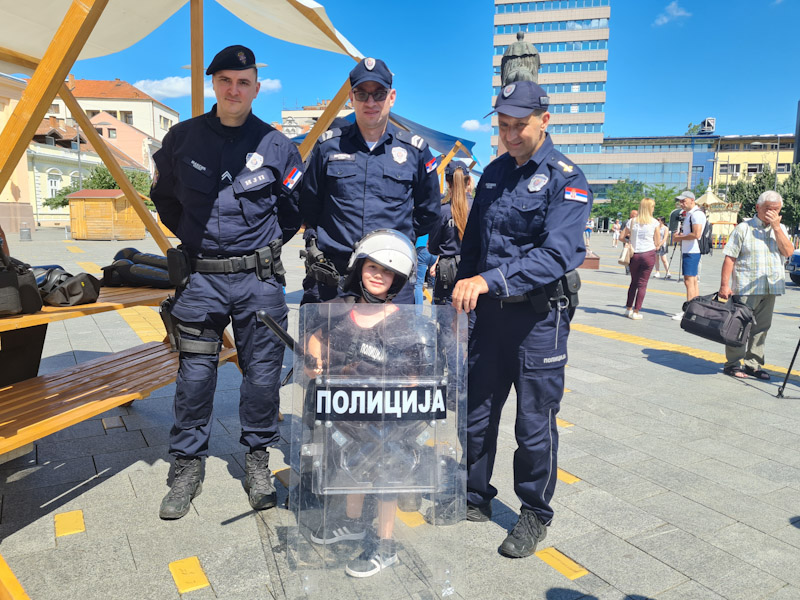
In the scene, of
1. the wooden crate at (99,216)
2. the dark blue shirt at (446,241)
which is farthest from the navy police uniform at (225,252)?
the wooden crate at (99,216)

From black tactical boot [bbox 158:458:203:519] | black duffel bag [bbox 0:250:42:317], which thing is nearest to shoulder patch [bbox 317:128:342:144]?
black duffel bag [bbox 0:250:42:317]

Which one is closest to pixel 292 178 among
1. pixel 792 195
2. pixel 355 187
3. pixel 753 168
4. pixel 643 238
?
pixel 355 187

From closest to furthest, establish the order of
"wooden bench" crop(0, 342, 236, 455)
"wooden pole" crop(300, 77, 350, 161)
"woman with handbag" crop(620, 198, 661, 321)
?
"wooden bench" crop(0, 342, 236, 455) → "wooden pole" crop(300, 77, 350, 161) → "woman with handbag" crop(620, 198, 661, 321)

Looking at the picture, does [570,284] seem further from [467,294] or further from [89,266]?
[89,266]

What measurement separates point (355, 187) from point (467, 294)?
48.8 inches

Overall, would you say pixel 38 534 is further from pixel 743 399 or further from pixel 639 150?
pixel 639 150

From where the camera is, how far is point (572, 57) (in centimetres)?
8906

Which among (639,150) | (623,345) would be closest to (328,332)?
(623,345)

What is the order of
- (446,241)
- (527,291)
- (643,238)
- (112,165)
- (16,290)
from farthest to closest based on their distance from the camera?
1. (643,238)
2. (446,241)
3. (112,165)
4. (16,290)
5. (527,291)

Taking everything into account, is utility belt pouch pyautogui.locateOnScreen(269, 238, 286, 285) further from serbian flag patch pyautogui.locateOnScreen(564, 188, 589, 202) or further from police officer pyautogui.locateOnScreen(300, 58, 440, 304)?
serbian flag patch pyautogui.locateOnScreen(564, 188, 589, 202)

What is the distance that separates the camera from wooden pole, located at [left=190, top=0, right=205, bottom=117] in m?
4.01

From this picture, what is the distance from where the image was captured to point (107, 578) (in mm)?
2338

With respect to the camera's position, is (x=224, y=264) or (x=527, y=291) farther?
(x=224, y=264)

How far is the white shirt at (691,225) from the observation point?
9.14m
